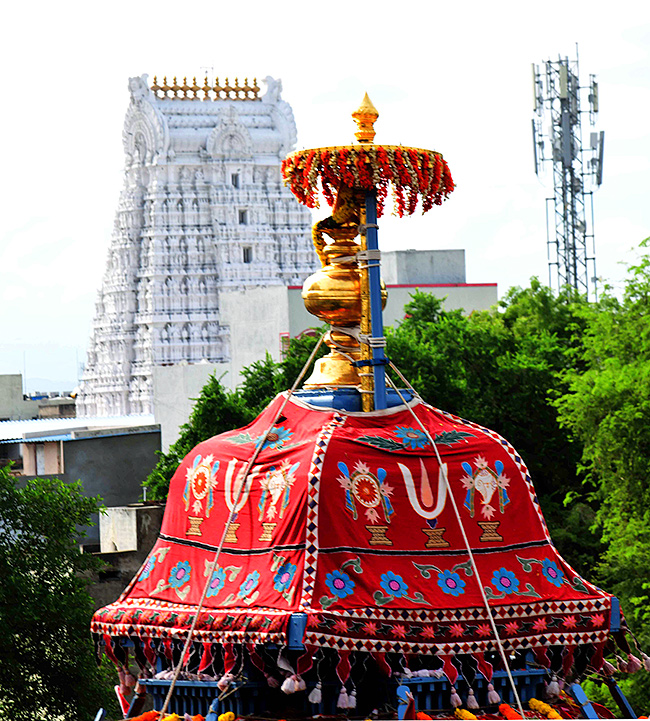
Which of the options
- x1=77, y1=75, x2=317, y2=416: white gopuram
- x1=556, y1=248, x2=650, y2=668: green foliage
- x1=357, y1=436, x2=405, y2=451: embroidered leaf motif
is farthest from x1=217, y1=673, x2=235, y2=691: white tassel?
x1=77, y1=75, x2=317, y2=416: white gopuram

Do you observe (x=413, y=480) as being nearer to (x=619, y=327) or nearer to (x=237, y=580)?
(x=237, y=580)

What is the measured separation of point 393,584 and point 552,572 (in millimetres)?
1383

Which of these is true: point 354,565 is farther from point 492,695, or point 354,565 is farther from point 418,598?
point 492,695

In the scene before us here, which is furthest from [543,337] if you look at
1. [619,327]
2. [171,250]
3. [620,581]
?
[171,250]

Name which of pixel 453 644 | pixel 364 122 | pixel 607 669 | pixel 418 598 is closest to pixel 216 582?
pixel 418 598

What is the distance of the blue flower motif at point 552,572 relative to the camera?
38.0 ft

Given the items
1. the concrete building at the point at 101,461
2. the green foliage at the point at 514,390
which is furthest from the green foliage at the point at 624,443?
the concrete building at the point at 101,461

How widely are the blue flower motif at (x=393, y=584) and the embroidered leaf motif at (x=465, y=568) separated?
471 mm

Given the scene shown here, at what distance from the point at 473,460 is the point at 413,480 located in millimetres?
540

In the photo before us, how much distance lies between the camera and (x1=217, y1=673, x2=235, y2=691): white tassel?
10773 mm

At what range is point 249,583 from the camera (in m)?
11.0

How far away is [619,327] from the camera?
123 ft

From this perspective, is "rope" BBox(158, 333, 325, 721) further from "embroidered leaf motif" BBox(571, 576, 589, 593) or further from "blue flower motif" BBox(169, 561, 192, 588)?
"embroidered leaf motif" BBox(571, 576, 589, 593)

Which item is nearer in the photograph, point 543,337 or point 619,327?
point 619,327
